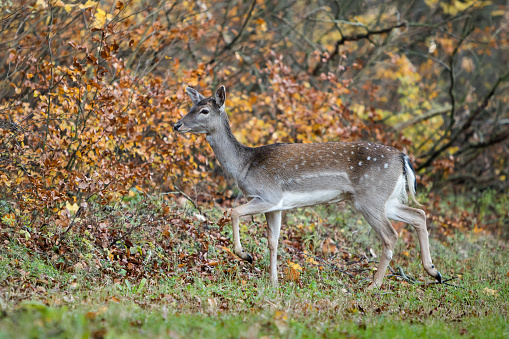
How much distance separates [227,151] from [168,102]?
1359 millimetres

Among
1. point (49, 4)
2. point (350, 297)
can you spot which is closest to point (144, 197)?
point (49, 4)

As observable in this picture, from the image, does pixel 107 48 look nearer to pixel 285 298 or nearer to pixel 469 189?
pixel 285 298

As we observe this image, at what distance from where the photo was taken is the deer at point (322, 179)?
23.2 ft

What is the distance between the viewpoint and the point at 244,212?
6.81 m

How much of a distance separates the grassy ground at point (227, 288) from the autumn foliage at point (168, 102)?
23.4 inches

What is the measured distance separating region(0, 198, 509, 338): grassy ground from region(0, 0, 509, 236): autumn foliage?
595 mm

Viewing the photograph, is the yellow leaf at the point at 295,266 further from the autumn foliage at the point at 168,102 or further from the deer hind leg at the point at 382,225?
the autumn foliage at the point at 168,102

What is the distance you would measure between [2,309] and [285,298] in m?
2.73

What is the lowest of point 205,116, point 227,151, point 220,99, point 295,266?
point 295,266

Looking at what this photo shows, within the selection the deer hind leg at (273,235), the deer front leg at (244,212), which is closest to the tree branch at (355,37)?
the deer hind leg at (273,235)

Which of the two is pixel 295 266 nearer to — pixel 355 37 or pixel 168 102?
pixel 168 102

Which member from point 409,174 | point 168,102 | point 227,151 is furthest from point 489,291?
point 168,102

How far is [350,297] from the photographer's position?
19.6 feet

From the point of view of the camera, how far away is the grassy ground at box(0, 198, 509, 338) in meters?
4.15
